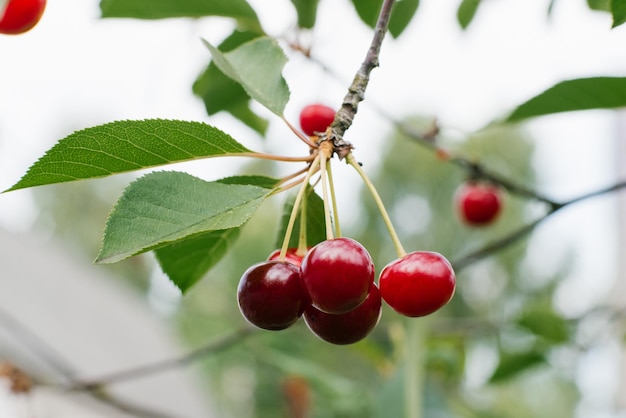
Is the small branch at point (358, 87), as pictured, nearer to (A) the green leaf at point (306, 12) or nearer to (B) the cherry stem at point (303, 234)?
(B) the cherry stem at point (303, 234)

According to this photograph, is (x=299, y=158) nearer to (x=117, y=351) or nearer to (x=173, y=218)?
(x=173, y=218)

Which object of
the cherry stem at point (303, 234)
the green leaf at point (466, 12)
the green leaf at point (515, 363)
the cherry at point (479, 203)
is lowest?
the cherry stem at point (303, 234)

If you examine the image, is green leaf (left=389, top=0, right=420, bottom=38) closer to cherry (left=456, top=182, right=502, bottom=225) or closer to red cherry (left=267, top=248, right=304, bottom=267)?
red cherry (left=267, top=248, right=304, bottom=267)

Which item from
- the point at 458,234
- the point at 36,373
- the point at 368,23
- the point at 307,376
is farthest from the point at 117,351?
the point at 458,234

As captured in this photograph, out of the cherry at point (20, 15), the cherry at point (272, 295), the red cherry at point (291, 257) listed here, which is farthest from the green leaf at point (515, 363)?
the cherry at point (20, 15)

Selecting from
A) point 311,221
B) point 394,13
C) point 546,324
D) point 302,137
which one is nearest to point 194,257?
point 311,221

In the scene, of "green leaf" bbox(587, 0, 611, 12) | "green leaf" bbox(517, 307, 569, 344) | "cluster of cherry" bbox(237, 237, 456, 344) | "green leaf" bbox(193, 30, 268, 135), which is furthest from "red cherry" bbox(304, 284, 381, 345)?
"green leaf" bbox(517, 307, 569, 344)

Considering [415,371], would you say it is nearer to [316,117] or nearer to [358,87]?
[316,117]
